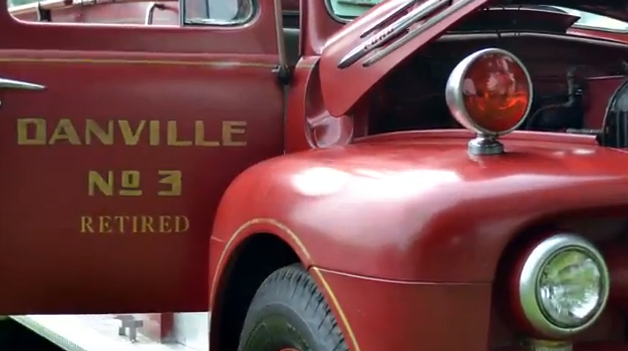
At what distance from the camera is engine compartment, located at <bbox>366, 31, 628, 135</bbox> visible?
2793mm

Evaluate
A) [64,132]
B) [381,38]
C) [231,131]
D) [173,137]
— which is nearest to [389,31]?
[381,38]

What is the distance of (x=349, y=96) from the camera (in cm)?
265

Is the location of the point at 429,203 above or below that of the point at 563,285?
above

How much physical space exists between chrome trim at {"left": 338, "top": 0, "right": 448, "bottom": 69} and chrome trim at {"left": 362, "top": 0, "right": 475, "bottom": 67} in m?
0.02

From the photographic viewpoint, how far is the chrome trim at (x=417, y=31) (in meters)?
2.42

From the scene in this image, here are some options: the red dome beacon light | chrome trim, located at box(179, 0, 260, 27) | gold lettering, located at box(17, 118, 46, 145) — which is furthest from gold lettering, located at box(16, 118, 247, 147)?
the red dome beacon light

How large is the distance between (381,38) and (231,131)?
584 millimetres

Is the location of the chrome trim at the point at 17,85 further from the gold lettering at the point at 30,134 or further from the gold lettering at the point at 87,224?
the gold lettering at the point at 87,224

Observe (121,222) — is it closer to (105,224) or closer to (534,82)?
(105,224)

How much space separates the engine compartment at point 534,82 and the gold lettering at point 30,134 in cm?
89

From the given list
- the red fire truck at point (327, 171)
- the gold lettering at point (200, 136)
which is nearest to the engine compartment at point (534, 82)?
the red fire truck at point (327, 171)

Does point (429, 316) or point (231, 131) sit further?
point (231, 131)

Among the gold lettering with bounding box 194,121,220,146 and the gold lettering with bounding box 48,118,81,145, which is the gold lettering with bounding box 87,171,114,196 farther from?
the gold lettering with bounding box 194,121,220,146

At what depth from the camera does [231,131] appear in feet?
9.64
